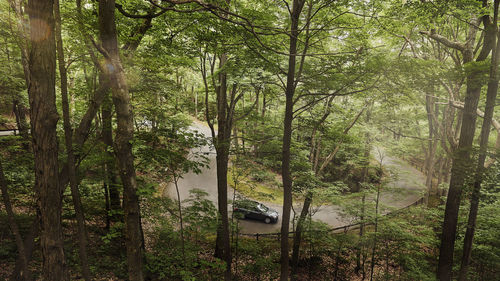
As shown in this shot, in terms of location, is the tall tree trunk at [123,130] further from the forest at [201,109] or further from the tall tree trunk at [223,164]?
the tall tree trunk at [223,164]

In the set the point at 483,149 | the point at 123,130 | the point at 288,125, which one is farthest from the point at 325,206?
the point at 123,130

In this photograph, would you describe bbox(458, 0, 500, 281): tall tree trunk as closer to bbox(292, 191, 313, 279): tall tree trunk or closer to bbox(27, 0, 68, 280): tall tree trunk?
bbox(292, 191, 313, 279): tall tree trunk

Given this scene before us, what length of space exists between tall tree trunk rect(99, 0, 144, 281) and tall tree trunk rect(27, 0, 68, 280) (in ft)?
2.09

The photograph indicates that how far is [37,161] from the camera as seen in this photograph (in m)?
3.08

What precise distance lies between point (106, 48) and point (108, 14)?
0.48 m

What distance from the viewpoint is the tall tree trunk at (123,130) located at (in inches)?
138

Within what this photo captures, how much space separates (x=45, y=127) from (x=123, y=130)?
930 mm

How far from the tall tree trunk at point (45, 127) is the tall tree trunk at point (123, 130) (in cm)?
64

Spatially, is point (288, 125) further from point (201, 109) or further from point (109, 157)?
point (109, 157)

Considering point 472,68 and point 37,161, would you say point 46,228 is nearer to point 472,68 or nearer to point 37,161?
point 37,161

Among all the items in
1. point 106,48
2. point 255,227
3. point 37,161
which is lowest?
point 255,227

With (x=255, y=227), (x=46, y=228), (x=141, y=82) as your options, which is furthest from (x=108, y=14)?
(x=255, y=227)

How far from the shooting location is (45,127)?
3.07 metres

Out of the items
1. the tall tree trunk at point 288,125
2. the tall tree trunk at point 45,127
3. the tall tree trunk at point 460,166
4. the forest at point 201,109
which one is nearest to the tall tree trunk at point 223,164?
the forest at point 201,109
